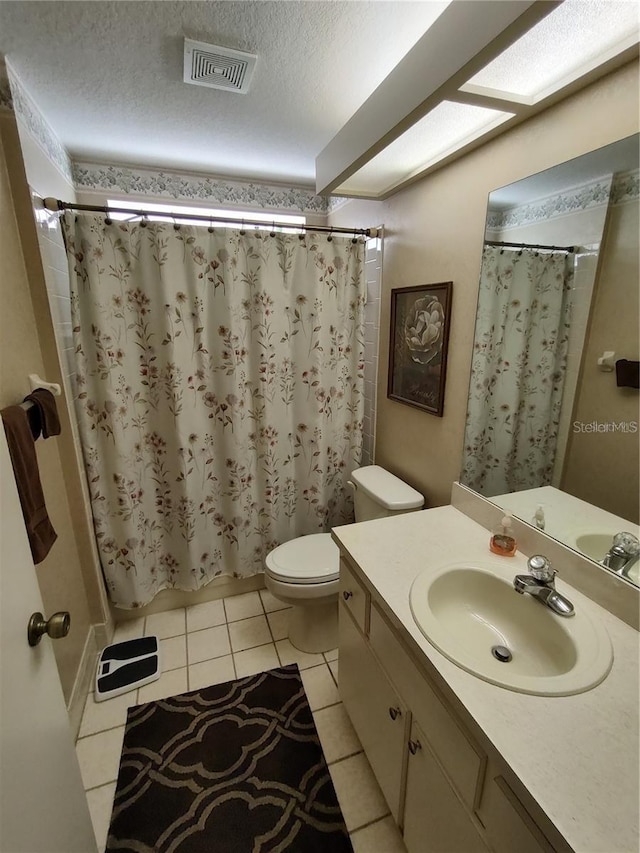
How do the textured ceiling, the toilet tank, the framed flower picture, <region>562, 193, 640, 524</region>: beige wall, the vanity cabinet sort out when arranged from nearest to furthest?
1. the vanity cabinet
2. <region>562, 193, 640, 524</region>: beige wall
3. the textured ceiling
4. the framed flower picture
5. the toilet tank

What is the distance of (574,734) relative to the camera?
688 millimetres

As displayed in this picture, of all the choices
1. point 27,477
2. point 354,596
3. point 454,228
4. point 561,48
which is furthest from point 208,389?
point 561,48

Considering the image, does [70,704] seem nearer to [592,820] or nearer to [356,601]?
[356,601]

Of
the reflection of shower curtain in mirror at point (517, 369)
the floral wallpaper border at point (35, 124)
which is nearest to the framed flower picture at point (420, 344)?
the reflection of shower curtain in mirror at point (517, 369)

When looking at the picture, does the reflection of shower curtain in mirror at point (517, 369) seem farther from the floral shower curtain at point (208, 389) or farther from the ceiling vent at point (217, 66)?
the ceiling vent at point (217, 66)

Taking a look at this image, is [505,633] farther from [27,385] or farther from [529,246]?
[27,385]

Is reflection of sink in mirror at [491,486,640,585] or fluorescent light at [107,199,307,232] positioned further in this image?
fluorescent light at [107,199,307,232]

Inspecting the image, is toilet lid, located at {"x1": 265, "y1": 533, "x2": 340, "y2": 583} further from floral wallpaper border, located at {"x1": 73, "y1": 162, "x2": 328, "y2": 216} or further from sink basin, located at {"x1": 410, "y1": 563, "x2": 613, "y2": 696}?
floral wallpaper border, located at {"x1": 73, "y1": 162, "x2": 328, "y2": 216}

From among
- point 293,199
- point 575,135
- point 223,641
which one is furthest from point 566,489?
point 293,199

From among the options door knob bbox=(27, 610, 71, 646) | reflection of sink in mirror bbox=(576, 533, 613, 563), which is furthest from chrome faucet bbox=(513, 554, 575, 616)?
door knob bbox=(27, 610, 71, 646)

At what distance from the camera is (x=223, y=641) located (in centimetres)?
189

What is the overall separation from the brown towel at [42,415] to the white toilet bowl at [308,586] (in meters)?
1.04

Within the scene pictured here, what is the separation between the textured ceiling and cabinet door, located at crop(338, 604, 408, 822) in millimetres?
1777

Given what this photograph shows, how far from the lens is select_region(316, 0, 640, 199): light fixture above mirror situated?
0.79 meters
